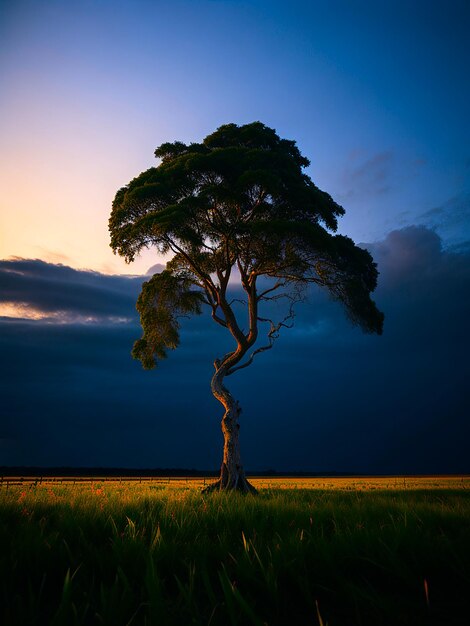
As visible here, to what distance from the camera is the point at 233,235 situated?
18.8 m

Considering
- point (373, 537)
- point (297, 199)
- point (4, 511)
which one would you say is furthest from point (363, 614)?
point (297, 199)

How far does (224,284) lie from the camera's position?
2056 centimetres

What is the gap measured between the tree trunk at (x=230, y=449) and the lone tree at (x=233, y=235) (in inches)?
1.8

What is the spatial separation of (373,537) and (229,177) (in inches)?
689

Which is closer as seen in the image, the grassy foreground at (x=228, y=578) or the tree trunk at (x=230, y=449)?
the grassy foreground at (x=228, y=578)

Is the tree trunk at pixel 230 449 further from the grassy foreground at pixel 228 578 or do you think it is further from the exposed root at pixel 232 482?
the grassy foreground at pixel 228 578

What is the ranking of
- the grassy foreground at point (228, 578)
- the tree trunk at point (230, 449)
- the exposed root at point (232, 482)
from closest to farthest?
the grassy foreground at point (228, 578) < the exposed root at point (232, 482) < the tree trunk at point (230, 449)

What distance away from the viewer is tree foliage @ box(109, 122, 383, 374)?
17.8 m

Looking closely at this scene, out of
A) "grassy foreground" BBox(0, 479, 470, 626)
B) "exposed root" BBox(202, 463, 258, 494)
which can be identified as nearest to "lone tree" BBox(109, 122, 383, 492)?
"exposed root" BBox(202, 463, 258, 494)

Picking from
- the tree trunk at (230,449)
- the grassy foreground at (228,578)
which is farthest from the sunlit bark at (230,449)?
the grassy foreground at (228,578)

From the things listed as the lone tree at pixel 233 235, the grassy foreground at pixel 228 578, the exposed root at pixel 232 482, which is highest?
the lone tree at pixel 233 235

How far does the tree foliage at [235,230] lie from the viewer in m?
17.8

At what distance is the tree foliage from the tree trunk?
1870 millimetres

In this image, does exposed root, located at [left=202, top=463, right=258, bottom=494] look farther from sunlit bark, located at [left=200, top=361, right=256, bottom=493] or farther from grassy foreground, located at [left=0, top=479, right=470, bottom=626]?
grassy foreground, located at [left=0, top=479, right=470, bottom=626]
